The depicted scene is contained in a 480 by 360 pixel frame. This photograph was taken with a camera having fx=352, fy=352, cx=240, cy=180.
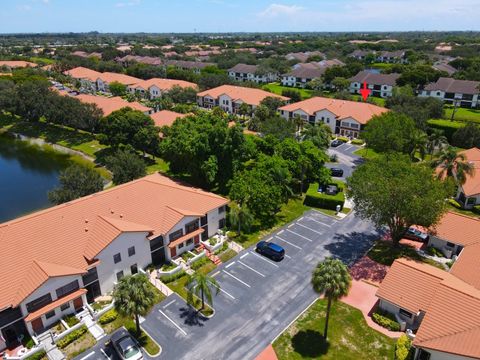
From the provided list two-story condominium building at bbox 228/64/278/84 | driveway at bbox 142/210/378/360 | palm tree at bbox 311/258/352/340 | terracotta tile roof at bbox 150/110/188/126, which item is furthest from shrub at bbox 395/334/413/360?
two-story condominium building at bbox 228/64/278/84

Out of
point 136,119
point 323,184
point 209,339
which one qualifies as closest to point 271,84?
point 136,119

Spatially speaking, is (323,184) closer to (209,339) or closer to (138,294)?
(209,339)

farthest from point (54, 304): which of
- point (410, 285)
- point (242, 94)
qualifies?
point (242, 94)

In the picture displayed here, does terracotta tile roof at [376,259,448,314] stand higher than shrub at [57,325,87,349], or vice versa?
terracotta tile roof at [376,259,448,314]

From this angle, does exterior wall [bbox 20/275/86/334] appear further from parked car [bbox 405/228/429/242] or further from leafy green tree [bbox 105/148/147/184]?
parked car [bbox 405/228/429/242]

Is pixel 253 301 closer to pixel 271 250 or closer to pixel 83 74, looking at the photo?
pixel 271 250

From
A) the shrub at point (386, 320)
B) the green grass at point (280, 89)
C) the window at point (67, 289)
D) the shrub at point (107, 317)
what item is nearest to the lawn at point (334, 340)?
the shrub at point (386, 320)

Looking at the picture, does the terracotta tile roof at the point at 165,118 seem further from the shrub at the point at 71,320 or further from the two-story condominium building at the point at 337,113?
the shrub at the point at 71,320
